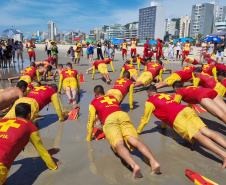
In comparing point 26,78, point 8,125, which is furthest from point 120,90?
point 26,78

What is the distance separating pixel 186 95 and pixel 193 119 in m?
1.13

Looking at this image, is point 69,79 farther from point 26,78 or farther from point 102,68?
point 102,68

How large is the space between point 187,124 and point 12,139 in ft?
10.9

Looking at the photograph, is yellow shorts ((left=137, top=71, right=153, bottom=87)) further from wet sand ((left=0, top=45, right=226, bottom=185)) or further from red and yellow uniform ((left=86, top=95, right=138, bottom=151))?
red and yellow uniform ((left=86, top=95, right=138, bottom=151))

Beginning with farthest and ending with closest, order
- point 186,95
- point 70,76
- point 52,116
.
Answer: point 70,76 < point 52,116 < point 186,95

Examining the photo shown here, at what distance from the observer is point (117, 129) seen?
376 centimetres

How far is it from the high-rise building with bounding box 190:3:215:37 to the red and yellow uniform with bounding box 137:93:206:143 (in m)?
178

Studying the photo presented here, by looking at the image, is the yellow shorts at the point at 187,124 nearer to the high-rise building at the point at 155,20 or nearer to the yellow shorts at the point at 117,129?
the yellow shorts at the point at 117,129

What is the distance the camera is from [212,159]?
3908 mm

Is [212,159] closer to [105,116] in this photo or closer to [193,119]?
[193,119]

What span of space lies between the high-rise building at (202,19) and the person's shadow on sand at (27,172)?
590 ft

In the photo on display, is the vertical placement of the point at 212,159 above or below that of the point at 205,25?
below

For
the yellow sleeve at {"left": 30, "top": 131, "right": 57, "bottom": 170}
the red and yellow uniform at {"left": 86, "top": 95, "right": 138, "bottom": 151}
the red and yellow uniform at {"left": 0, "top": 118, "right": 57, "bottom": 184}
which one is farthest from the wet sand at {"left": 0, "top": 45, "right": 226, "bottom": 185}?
the red and yellow uniform at {"left": 0, "top": 118, "right": 57, "bottom": 184}

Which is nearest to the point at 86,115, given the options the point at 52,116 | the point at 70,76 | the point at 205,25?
the point at 52,116
